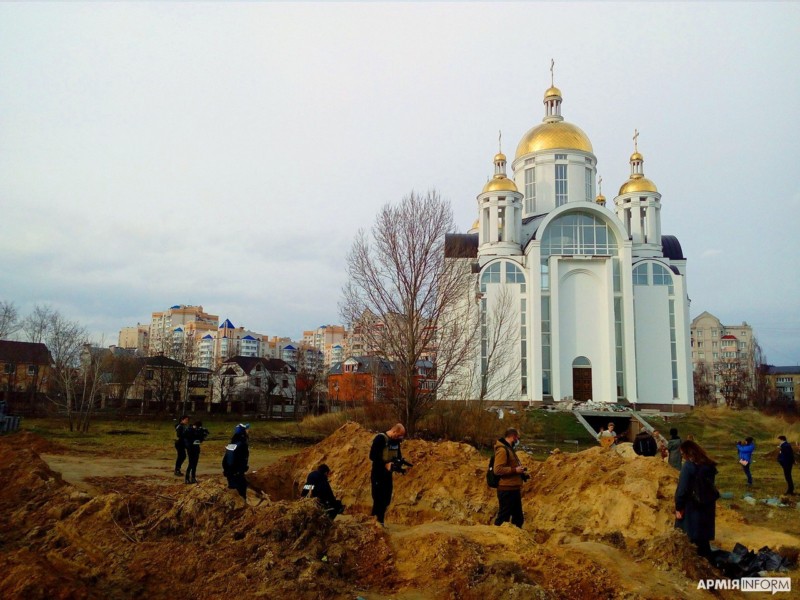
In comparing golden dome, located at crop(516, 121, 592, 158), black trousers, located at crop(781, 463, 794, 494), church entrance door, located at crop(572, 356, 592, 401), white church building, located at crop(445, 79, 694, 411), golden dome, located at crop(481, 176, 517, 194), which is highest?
golden dome, located at crop(516, 121, 592, 158)

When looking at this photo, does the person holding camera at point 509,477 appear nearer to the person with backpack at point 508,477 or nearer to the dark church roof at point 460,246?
the person with backpack at point 508,477

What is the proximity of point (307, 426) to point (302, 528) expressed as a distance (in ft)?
80.5

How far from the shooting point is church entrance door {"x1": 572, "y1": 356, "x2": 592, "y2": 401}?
37.6 meters

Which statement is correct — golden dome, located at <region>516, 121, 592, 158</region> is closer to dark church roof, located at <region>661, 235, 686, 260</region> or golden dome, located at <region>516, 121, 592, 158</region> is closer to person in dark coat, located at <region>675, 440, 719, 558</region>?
dark church roof, located at <region>661, 235, 686, 260</region>

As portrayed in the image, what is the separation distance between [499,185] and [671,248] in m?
14.1

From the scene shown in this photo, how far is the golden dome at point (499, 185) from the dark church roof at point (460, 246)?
3825 millimetres

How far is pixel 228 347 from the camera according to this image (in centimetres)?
12069

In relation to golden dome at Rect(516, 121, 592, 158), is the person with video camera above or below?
below

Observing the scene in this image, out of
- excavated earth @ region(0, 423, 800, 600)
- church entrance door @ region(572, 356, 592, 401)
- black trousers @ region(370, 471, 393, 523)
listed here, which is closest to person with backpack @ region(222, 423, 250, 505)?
excavated earth @ region(0, 423, 800, 600)

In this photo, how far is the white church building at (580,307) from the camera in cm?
3719

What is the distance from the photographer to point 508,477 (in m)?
7.86

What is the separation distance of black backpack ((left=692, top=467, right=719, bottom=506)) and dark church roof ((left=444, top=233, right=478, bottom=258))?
642 inches

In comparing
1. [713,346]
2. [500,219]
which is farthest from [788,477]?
[713,346]

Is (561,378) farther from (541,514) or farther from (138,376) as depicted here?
(138,376)
